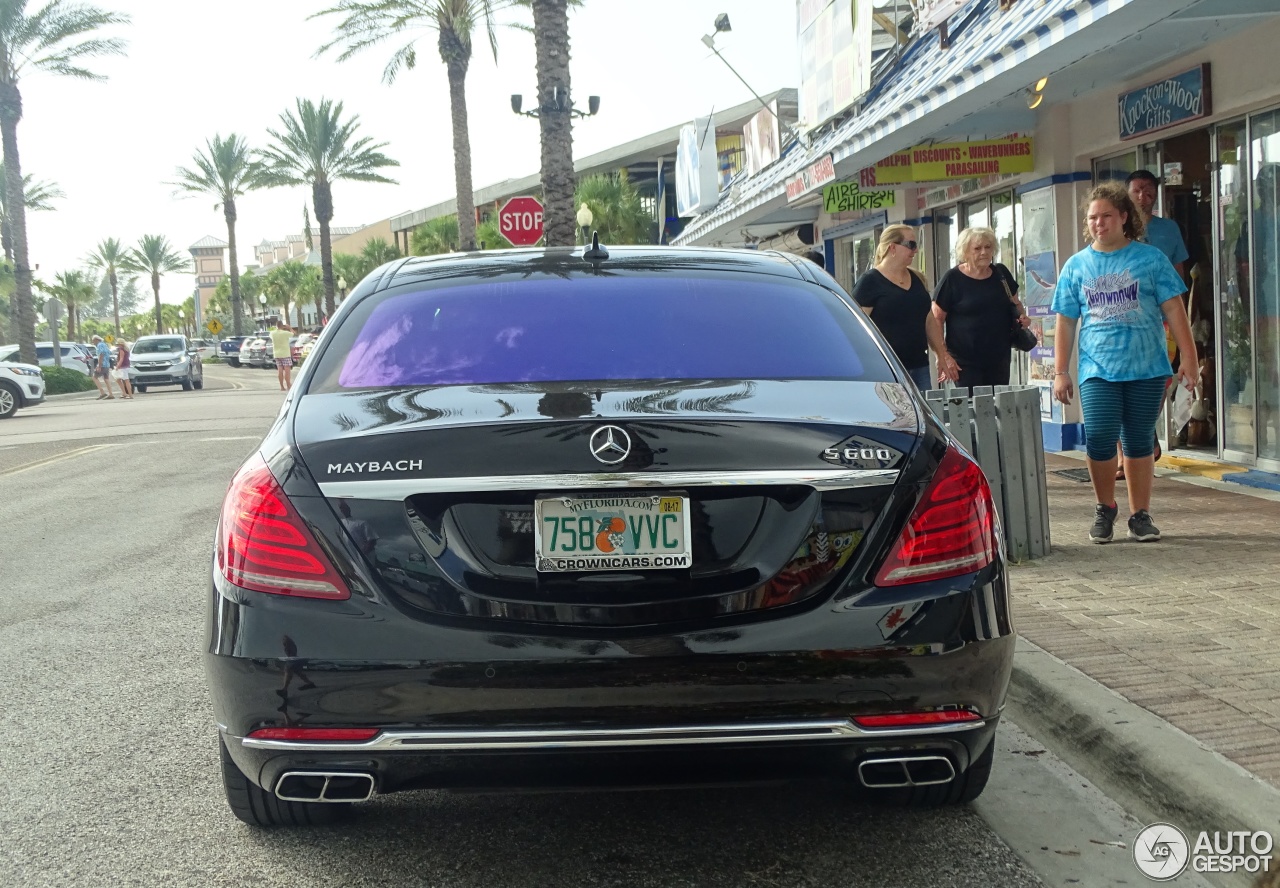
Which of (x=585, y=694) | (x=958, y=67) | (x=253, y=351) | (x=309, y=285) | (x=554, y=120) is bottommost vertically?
(x=585, y=694)

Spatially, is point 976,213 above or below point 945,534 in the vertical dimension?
above

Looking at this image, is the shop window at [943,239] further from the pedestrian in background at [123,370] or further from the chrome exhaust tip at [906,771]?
the pedestrian in background at [123,370]

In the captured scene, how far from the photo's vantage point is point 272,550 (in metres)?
2.99

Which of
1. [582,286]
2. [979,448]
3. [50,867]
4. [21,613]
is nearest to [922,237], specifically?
[979,448]

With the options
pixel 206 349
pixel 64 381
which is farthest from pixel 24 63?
pixel 206 349

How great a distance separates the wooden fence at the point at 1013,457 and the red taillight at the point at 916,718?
3.89m

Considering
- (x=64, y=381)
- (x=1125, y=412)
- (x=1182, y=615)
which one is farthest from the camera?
(x=64, y=381)

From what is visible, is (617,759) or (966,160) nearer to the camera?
(617,759)

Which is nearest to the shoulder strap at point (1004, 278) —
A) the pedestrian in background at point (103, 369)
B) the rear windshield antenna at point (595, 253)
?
the rear windshield antenna at point (595, 253)

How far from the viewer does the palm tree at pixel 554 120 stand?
58.2 feet

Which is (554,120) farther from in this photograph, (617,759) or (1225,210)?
(617,759)

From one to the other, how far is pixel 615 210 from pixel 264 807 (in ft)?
133

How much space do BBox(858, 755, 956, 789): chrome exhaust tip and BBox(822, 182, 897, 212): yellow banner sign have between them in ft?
44.7

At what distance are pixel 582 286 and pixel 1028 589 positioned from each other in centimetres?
315
